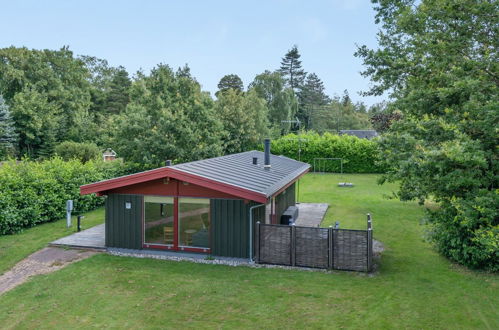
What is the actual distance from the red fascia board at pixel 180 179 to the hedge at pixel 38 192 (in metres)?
3.58

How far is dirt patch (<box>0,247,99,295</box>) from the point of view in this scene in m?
8.73

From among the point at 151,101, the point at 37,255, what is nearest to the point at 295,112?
the point at 151,101

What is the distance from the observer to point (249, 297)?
7.49 metres

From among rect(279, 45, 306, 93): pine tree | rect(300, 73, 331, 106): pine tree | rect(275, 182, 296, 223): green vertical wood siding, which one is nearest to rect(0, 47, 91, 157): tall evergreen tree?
rect(275, 182, 296, 223): green vertical wood siding

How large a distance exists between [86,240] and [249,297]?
6503mm

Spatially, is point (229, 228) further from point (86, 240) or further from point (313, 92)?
point (313, 92)

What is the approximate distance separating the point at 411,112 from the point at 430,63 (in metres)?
1.30

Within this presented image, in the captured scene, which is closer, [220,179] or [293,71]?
[220,179]

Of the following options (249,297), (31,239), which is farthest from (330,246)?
(31,239)

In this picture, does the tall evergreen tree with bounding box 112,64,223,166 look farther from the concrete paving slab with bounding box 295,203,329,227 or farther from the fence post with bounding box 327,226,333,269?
the fence post with bounding box 327,226,333,269

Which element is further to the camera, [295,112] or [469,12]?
[295,112]

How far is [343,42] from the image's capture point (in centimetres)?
2267

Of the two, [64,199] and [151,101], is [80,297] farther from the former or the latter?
[151,101]

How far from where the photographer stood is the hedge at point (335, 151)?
30.8m
